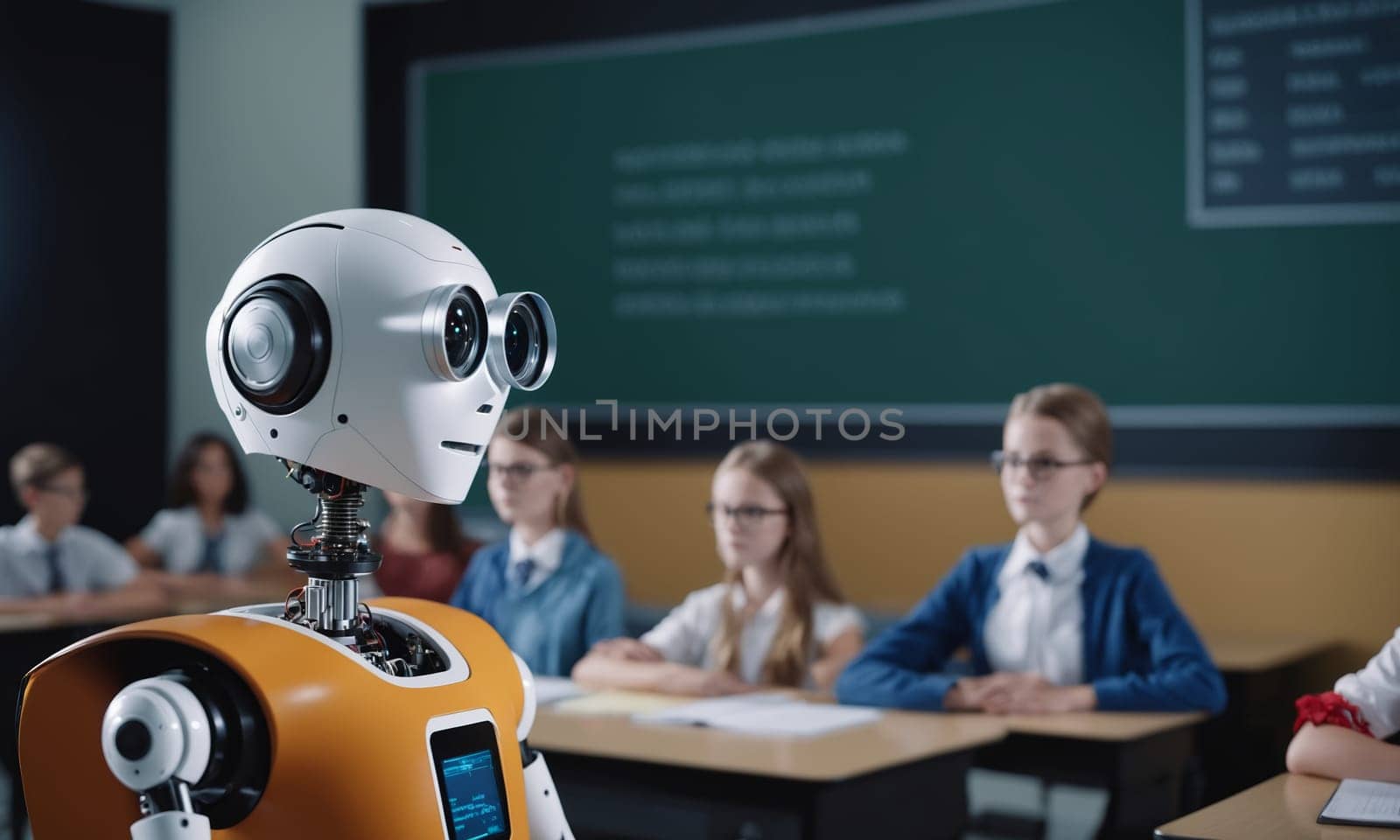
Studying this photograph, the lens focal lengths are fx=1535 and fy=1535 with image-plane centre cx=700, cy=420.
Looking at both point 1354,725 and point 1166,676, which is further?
point 1166,676

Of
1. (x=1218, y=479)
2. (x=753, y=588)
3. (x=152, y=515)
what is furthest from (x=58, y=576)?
(x=1218, y=479)

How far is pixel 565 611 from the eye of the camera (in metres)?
3.40

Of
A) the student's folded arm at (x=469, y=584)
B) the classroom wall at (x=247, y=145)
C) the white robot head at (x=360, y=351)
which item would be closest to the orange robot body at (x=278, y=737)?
the white robot head at (x=360, y=351)

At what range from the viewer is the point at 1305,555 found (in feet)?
13.6

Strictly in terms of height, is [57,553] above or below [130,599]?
above

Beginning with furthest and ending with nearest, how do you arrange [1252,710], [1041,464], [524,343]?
[1252,710]
[1041,464]
[524,343]

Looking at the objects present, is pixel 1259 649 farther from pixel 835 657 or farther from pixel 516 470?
pixel 516 470

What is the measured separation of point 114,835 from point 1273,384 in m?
3.59

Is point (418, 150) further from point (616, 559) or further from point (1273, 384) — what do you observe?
point (1273, 384)

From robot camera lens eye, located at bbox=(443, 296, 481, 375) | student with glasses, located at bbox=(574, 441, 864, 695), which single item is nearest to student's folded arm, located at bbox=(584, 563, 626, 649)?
student with glasses, located at bbox=(574, 441, 864, 695)

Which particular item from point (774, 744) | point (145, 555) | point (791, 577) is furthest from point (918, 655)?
point (145, 555)

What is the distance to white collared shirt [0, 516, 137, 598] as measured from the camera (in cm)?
478

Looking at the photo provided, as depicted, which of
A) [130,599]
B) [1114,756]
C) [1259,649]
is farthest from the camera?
[130,599]

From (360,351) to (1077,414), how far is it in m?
1.95
